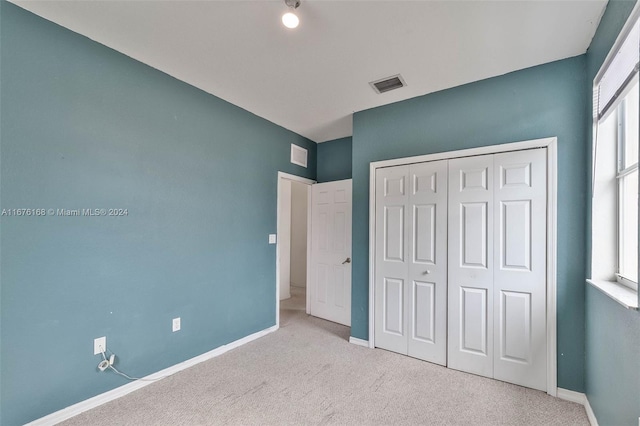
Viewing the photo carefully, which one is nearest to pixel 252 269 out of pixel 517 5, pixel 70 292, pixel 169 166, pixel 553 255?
pixel 169 166

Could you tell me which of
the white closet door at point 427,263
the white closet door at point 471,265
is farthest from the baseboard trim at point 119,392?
the white closet door at point 471,265

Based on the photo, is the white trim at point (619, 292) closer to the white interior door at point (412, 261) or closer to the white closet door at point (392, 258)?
the white interior door at point (412, 261)

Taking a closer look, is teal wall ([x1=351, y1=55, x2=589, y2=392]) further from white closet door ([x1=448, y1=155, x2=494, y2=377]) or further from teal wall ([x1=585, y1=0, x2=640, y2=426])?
white closet door ([x1=448, y1=155, x2=494, y2=377])

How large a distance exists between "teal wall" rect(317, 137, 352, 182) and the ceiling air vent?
141cm

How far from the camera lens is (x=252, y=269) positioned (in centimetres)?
322

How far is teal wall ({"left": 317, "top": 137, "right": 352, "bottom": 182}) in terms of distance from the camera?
4.04m

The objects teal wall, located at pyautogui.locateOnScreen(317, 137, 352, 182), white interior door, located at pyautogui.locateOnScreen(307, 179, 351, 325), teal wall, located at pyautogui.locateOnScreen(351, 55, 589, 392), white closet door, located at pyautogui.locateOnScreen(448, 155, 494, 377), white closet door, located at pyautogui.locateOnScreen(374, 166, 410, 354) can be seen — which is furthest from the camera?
teal wall, located at pyautogui.locateOnScreen(317, 137, 352, 182)

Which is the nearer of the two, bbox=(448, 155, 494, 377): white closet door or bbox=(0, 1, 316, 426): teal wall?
bbox=(0, 1, 316, 426): teal wall

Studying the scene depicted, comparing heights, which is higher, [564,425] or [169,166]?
[169,166]

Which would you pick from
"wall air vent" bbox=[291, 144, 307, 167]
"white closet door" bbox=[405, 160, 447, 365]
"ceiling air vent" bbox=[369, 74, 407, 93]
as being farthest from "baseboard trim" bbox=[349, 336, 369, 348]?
"ceiling air vent" bbox=[369, 74, 407, 93]

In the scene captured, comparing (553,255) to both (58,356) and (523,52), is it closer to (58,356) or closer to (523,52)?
(523,52)

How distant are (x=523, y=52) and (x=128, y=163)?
3.20m

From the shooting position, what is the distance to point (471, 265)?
8.02ft

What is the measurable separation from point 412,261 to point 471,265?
52 cm
